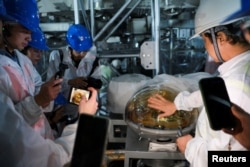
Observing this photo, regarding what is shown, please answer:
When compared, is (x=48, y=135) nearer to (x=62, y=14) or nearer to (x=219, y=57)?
(x=219, y=57)

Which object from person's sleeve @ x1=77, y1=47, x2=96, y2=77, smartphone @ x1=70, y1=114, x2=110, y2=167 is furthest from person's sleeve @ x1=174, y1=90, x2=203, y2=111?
person's sleeve @ x1=77, y1=47, x2=96, y2=77

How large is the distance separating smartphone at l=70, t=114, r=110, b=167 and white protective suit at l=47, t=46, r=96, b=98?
167cm

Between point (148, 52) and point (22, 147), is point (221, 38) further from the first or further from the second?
point (148, 52)

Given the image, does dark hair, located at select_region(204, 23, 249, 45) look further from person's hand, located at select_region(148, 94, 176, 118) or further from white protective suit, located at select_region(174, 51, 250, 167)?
person's hand, located at select_region(148, 94, 176, 118)

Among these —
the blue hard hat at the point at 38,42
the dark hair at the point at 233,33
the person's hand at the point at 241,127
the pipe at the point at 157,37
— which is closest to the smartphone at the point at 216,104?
the person's hand at the point at 241,127

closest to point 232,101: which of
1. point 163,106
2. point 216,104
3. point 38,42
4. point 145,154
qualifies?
point 216,104

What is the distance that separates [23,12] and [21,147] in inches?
30.9

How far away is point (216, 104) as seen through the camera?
1.63 ft

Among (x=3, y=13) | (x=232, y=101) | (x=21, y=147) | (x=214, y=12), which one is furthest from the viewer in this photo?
(x=3, y=13)

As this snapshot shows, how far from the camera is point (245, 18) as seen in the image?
78 centimetres

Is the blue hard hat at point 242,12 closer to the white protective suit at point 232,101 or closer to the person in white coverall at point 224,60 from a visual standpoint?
the person in white coverall at point 224,60

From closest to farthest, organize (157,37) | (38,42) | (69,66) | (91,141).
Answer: (91,141) → (38,42) → (157,37) → (69,66)

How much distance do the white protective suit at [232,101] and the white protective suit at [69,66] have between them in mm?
1367

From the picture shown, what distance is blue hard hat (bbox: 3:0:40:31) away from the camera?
1161 mm
